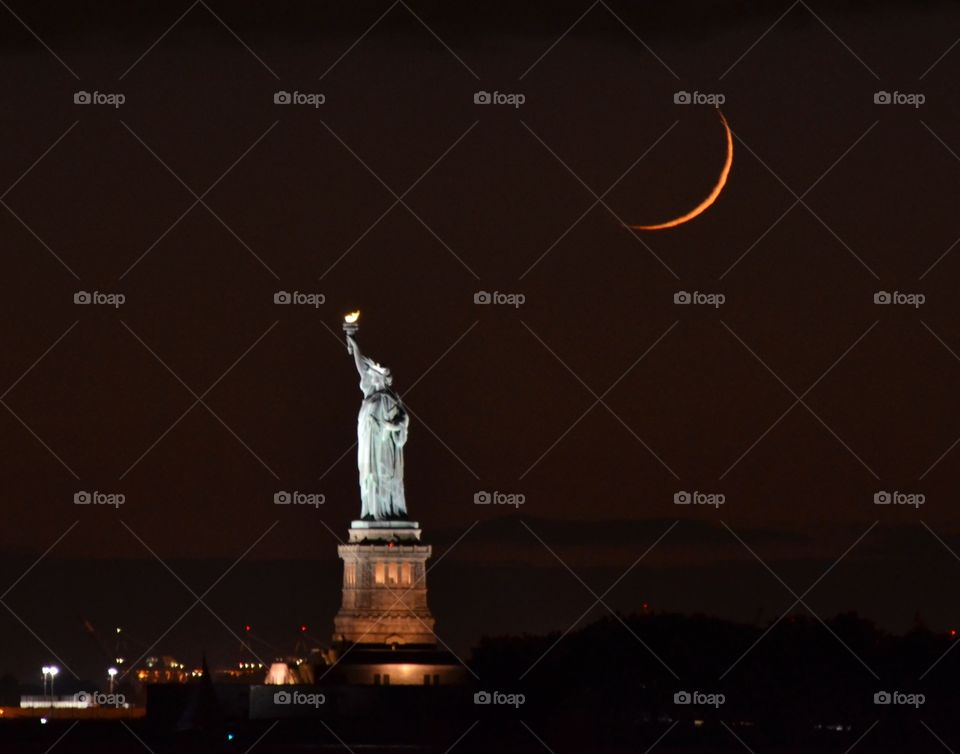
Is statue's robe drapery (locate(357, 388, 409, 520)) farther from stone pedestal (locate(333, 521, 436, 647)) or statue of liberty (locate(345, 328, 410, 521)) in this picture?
stone pedestal (locate(333, 521, 436, 647))

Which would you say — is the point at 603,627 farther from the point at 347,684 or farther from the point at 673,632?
the point at 347,684

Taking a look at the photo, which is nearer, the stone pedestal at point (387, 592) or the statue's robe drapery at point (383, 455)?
the stone pedestal at point (387, 592)

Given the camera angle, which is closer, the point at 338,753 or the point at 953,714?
the point at 338,753

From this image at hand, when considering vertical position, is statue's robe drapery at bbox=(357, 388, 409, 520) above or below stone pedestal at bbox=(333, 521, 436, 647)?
above

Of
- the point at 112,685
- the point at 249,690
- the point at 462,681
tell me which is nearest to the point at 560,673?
the point at 462,681

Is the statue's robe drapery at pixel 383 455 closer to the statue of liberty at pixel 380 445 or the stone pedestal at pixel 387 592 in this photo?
the statue of liberty at pixel 380 445

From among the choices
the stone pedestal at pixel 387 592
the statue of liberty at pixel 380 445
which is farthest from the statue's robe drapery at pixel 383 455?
the stone pedestal at pixel 387 592

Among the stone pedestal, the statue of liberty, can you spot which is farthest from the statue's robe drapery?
the stone pedestal
